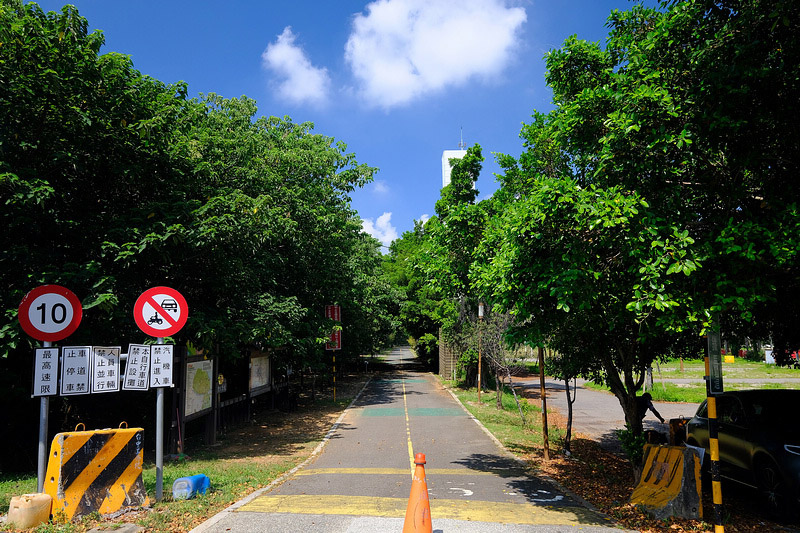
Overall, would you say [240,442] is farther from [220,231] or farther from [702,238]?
[702,238]

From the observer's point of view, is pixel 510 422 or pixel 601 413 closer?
pixel 510 422

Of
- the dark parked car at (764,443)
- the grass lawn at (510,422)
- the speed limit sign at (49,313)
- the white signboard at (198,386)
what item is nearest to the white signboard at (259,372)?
the white signboard at (198,386)

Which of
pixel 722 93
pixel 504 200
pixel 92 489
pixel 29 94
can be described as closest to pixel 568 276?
pixel 722 93

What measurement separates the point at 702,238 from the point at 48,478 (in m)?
8.45

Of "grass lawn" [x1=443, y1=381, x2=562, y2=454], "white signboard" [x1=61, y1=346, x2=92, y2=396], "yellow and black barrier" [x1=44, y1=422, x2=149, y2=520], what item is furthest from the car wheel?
"white signboard" [x1=61, y1=346, x2=92, y2=396]

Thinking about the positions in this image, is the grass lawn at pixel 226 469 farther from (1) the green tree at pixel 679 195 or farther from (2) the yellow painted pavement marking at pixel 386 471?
(1) the green tree at pixel 679 195

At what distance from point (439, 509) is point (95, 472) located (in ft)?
14.6

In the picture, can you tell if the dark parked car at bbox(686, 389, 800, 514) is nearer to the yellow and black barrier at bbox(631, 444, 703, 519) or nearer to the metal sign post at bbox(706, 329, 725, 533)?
the yellow and black barrier at bbox(631, 444, 703, 519)

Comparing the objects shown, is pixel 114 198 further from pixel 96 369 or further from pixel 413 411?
pixel 413 411

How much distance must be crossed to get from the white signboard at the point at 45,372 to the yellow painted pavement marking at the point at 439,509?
112 inches

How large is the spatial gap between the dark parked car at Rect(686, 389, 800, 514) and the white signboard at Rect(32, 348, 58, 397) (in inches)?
386

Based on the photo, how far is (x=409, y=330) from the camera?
135 feet

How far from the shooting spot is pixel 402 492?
7.79 meters

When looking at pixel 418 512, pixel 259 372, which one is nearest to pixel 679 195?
pixel 418 512
